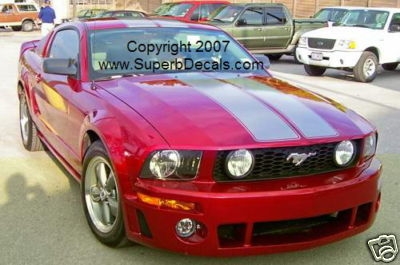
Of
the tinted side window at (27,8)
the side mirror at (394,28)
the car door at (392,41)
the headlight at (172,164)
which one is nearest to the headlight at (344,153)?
the headlight at (172,164)

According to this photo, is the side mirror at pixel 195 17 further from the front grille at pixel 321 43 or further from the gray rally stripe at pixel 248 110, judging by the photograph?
the gray rally stripe at pixel 248 110

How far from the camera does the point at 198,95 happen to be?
3764 mm

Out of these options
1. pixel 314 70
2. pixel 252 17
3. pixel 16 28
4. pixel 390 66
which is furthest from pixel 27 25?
pixel 390 66

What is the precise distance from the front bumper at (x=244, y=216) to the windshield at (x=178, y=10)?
1463 cm

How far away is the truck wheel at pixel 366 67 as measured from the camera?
1229 centimetres

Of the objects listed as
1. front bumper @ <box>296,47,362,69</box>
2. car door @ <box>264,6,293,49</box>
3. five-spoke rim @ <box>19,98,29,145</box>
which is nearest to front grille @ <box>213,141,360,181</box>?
five-spoke rim @ <box>19,98,29,145</box>

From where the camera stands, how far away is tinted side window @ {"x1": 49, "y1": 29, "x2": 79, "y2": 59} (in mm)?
4735

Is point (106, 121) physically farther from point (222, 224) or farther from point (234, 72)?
point (234, 72)

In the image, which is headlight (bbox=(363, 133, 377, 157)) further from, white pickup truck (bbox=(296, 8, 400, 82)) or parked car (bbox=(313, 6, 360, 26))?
parked car (bbox=(313, 6, 360, 26))

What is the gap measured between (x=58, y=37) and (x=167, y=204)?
9.75 feet

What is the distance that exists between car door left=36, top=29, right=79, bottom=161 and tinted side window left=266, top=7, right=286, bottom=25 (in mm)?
11356

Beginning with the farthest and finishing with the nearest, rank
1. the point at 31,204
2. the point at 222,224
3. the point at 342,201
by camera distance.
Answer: the point at 31,204 < the point at 342,201 < the point at 222,224

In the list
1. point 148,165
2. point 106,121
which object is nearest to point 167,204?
point 148,165

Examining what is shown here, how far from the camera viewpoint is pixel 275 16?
16.2 m
